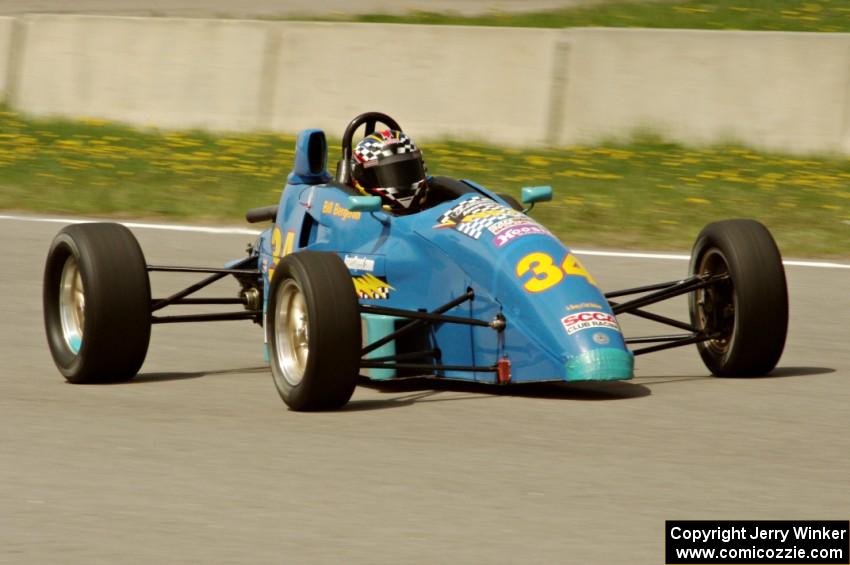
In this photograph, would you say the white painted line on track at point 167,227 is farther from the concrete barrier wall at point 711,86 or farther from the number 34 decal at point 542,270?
the number 34 decal at point 542,270

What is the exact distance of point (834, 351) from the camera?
9062mm

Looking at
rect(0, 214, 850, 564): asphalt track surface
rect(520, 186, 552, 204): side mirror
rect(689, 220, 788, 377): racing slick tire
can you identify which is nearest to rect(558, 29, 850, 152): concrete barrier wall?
rect(0, 214, 850, 564): asphalt track surface

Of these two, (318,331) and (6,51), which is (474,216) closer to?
(318,331)

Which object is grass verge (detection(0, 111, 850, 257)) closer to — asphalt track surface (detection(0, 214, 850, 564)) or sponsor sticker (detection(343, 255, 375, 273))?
asphalt track surface (detection(0, 214, 850, 564))

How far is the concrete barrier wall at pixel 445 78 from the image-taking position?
1473cm

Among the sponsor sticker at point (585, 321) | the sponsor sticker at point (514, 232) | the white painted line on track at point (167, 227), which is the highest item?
the sponsor sticker at point (514, 232)

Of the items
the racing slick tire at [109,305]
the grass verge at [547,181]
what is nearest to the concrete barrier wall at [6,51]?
the grass verge at [547,181]

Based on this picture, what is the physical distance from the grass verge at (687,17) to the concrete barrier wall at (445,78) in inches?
125

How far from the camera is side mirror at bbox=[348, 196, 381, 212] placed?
25.8 ft

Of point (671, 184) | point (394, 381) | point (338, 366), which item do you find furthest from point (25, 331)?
point (671, 184)

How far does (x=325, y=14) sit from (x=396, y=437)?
15730 mm

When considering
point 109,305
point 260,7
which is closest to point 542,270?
point 109,305

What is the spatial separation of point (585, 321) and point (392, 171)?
5.65ft

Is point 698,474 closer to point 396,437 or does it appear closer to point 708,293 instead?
point 396,437
